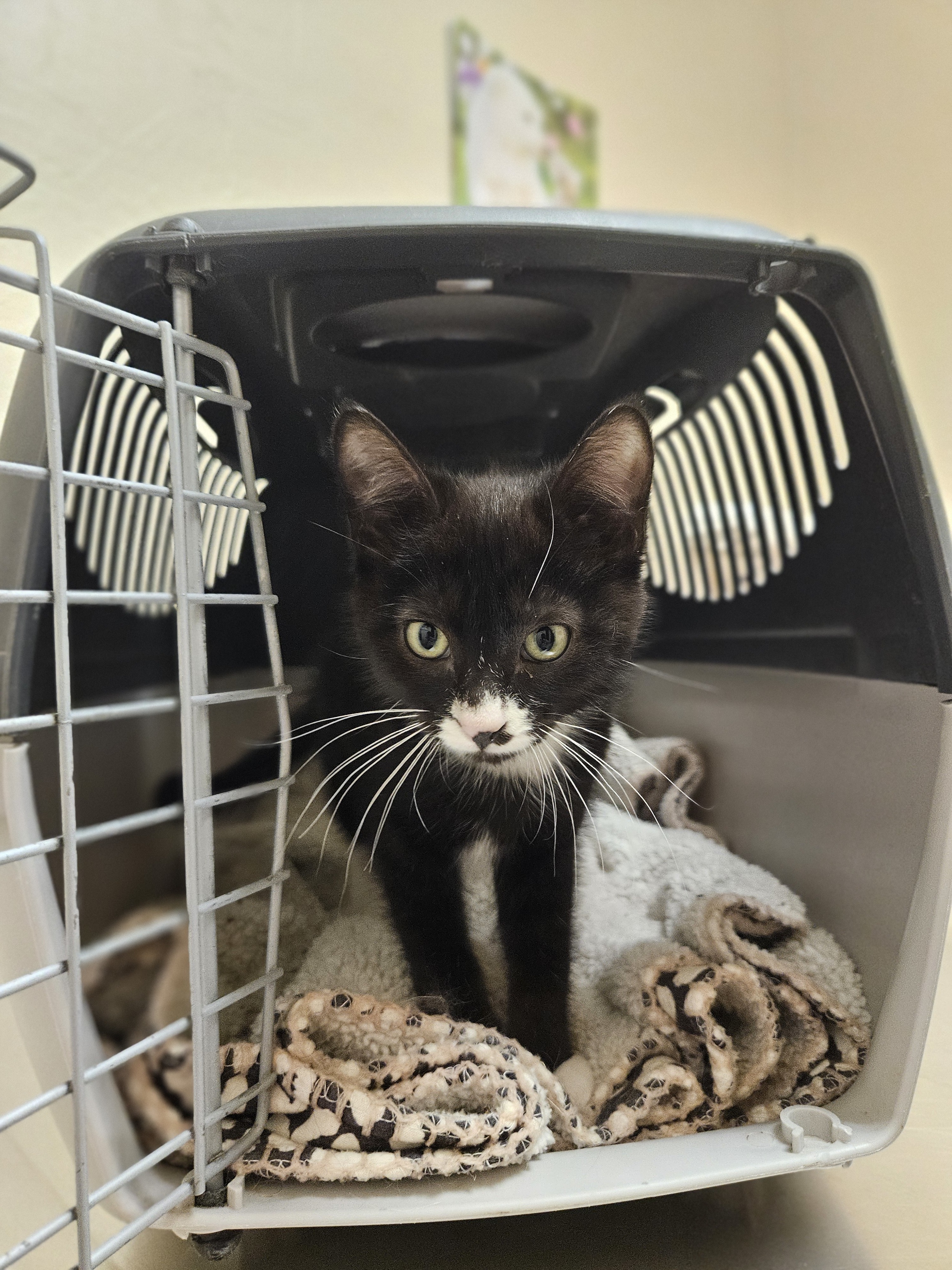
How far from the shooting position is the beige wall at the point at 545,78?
1.03m

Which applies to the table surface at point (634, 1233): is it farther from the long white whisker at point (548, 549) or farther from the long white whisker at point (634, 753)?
the long white whisker at point (548, 549)

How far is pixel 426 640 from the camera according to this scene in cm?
72

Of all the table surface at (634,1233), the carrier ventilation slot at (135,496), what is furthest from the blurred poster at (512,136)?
the table surface at (634,1233)

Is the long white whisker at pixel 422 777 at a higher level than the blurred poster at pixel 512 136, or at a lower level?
lower

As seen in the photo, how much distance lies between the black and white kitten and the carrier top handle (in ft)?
0.81

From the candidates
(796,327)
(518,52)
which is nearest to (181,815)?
(796,327)

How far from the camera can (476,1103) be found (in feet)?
1.94

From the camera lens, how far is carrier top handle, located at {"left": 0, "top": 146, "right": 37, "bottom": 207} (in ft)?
1.46

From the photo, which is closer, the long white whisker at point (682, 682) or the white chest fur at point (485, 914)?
the white chest fur at point (485, 914)

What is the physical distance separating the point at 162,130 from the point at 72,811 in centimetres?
106

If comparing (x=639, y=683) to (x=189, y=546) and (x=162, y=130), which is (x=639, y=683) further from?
(x=162, y=130)

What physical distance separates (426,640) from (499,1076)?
338 mm

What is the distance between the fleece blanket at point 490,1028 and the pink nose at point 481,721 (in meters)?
0.22

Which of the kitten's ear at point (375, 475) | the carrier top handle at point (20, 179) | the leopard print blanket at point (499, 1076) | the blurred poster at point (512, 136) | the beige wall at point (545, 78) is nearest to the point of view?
the carrier top handle at point (20, 179)
